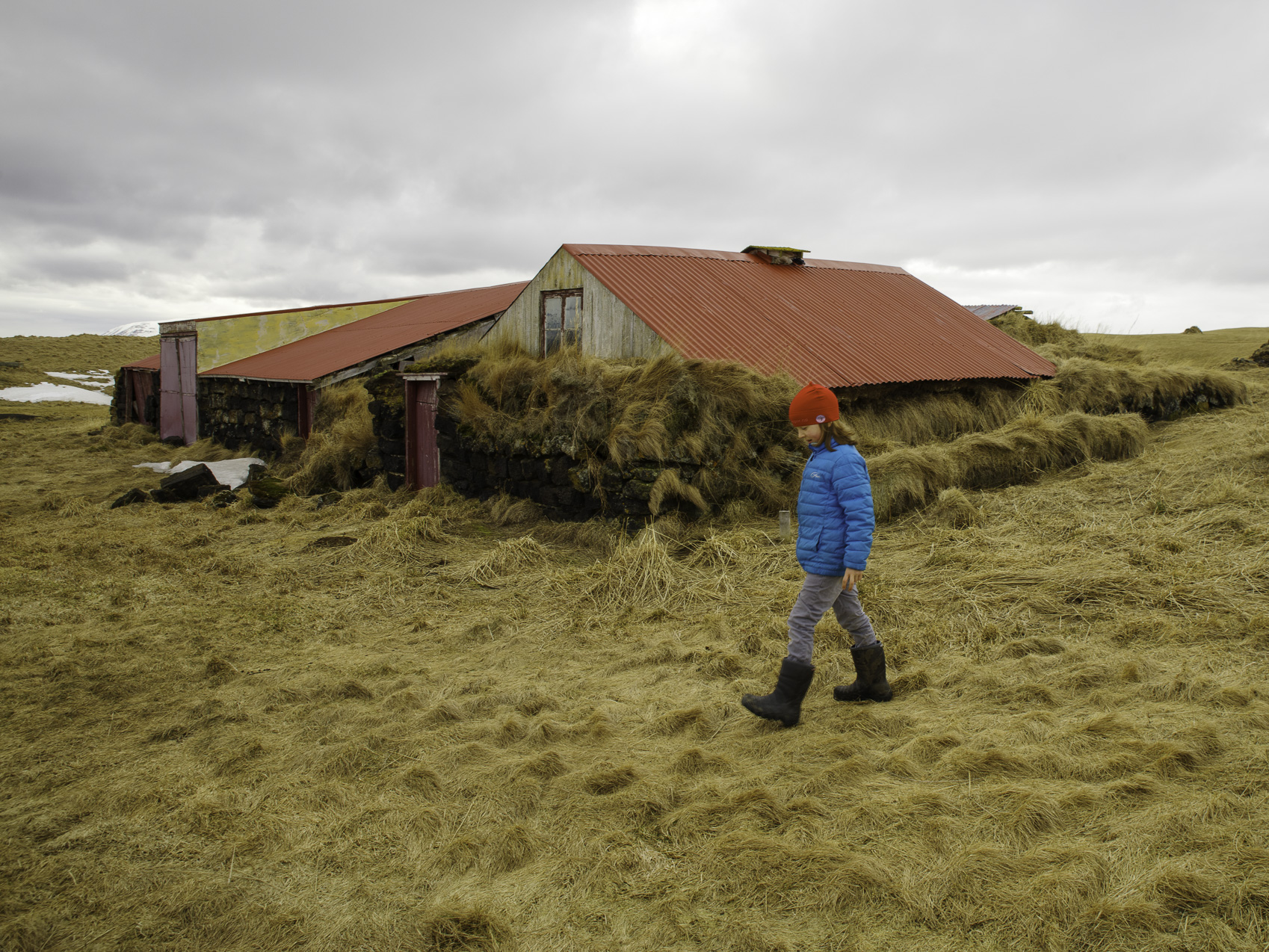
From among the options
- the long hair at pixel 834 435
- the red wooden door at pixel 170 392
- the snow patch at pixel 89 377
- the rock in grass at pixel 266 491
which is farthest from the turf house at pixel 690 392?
the snow patch at pixel 89 377

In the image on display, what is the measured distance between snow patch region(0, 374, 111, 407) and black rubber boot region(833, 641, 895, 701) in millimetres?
42289

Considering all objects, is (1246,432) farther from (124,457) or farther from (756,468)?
(124,457)

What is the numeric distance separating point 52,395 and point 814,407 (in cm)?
4562

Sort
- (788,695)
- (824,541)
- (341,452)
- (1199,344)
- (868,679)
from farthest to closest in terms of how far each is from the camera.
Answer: (1199,344) < (341,452) < (868,679) < (788,695) < (824,541)

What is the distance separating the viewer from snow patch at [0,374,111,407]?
37875 mm

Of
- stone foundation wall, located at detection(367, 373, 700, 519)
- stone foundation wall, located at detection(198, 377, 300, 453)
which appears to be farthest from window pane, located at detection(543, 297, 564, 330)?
stone foundation wall, located at detection(198, 377, 300, 453)

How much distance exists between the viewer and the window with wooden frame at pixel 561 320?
12.1 metres

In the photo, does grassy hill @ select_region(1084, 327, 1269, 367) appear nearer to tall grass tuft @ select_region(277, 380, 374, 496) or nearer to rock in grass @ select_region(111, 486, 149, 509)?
tall grass tuft @ select_region(277, 380, 374, 496)

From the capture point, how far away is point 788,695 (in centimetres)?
459

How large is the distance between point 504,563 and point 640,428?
2.15 m

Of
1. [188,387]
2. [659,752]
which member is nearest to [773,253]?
[659,752]

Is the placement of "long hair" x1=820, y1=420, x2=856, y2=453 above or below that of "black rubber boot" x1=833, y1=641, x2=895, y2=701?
above

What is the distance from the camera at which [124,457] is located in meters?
21.3

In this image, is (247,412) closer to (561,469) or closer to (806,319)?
(561,469)
